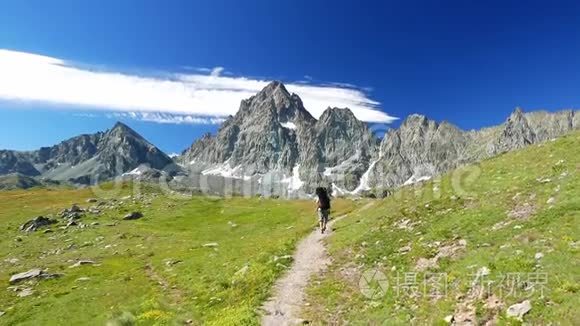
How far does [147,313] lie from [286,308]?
8.71m

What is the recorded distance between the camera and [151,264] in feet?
156

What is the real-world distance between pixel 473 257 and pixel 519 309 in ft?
19.3

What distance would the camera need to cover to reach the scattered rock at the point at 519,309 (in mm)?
16453

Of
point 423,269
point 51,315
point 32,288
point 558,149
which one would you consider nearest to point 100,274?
point 32,288

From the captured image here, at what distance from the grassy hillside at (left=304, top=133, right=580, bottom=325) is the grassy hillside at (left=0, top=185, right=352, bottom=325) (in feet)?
17.3

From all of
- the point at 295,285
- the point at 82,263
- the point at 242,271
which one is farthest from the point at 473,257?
the point at 82,263

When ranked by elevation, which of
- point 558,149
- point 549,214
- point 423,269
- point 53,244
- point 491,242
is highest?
point 558,149

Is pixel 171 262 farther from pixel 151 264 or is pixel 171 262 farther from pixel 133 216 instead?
pixel 133 216

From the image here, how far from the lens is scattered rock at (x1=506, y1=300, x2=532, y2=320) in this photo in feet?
54.0

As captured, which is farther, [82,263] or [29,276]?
[82,263]

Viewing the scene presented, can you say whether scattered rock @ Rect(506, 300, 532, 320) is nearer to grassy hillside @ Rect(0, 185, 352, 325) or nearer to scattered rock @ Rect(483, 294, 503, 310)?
scattered rock @ Rect(483, 294, 503, 310)

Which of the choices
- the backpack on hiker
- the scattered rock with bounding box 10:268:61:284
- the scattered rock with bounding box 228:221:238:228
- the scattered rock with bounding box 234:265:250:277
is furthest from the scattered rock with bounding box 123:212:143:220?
the scattered rock with bounding box 234:265:250:277

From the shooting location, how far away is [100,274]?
44.2m

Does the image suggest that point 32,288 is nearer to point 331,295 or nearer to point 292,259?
point 292,259
